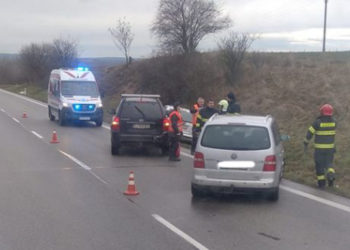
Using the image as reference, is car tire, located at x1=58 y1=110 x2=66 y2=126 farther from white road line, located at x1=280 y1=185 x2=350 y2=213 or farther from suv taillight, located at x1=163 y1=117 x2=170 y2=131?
white road line, located at x1=280 y1=185 x2=350 y2=213

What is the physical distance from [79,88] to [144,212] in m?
19.5

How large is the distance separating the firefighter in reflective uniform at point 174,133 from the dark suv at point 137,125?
105 cm

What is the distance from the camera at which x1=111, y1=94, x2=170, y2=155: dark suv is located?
59.7 feet

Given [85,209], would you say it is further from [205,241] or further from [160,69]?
[160,69]

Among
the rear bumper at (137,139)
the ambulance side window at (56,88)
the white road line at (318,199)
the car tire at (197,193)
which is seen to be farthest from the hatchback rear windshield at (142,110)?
the ambulance side window at (56,88)

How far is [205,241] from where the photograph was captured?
8602mm

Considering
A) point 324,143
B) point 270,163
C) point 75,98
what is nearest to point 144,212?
point 270,163

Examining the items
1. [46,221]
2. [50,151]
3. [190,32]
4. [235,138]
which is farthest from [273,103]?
[46,221]

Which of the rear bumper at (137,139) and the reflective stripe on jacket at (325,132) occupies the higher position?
the reflective stripe on jacket at (325,132)

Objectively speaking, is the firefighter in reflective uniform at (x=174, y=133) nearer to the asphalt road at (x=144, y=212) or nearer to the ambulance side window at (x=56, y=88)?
the asphalt road at (x=144, y=212)

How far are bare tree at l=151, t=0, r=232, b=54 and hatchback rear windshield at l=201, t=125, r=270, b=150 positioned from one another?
29892mm

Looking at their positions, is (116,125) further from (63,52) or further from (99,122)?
(63,52)

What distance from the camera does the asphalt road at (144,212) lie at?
8.62m

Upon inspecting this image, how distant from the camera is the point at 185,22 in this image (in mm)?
42375
